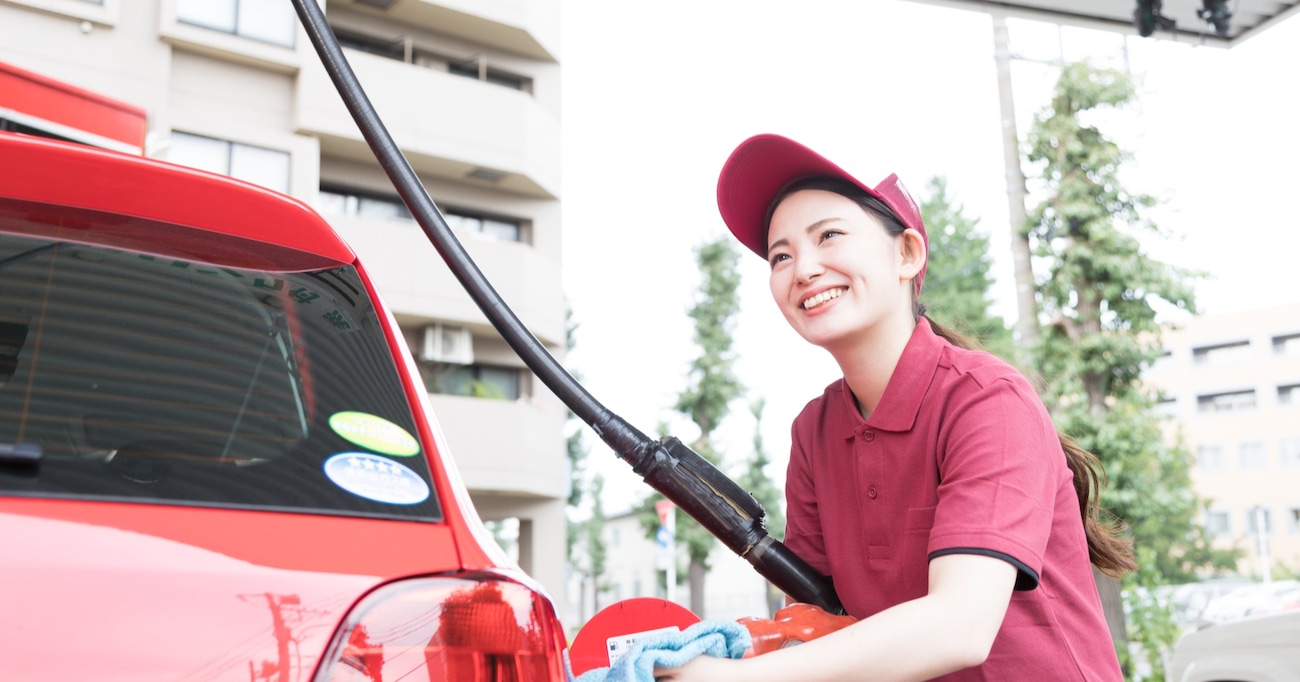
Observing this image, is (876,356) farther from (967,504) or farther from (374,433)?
(374,433)

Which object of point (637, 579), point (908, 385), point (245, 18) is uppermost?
point (245, 18)

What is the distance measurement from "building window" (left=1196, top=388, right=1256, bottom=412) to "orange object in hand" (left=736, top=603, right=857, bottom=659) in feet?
207

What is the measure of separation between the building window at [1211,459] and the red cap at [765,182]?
62026 millimetres

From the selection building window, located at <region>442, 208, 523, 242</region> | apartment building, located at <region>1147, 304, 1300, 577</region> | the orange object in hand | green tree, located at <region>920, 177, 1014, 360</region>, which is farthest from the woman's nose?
apartment building, located at <region>1147, 304, 1300, 577</region>

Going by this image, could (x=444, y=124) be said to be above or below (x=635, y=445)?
above

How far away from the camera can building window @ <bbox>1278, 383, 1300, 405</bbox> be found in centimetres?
5500

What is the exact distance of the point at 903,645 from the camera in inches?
54.2

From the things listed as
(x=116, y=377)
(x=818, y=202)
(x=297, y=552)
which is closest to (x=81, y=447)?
(x=116, y=377)

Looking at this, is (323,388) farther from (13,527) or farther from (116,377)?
(13,527)

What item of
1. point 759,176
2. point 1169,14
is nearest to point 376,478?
point 759,176

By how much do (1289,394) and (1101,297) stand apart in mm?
49823

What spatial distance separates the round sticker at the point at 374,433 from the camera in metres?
1.24

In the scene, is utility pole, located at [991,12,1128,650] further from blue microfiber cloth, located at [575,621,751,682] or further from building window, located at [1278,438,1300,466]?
building window, located at [1278,438,1300,466]

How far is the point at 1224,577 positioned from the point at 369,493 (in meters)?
58.4
